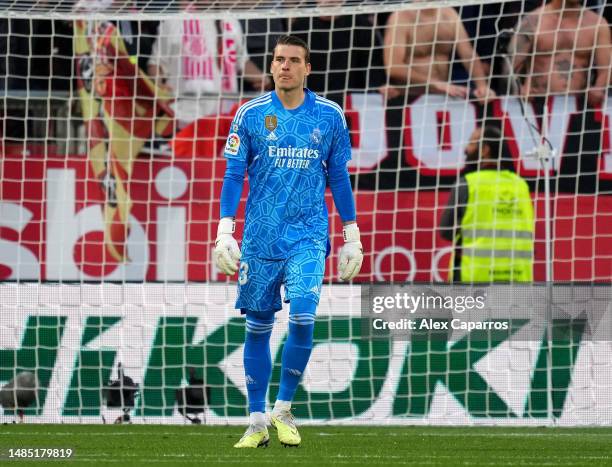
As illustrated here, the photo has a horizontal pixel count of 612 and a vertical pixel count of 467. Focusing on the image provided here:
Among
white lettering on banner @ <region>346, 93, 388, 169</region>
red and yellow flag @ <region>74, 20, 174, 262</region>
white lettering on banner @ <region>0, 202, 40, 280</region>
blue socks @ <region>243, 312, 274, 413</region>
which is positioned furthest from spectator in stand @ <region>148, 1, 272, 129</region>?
blue socks @ <region>243, 312, 274, 413</region>

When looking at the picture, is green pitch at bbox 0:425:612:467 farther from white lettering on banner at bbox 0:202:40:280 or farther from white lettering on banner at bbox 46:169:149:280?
white lettering on banner at bbox 46:169:149:280

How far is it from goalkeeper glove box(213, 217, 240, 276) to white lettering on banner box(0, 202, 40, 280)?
5.15 m

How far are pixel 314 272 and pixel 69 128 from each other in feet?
19.5

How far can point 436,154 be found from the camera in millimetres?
11984

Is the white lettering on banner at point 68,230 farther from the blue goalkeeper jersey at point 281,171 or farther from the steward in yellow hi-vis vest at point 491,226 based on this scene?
the blue goalkeeper jersey at point 281,171

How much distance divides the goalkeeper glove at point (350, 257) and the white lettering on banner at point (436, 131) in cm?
515

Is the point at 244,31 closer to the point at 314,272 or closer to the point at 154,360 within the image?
the point at 154,360

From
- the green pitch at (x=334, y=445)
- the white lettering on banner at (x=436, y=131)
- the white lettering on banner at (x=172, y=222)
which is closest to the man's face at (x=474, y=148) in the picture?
the white lettering on banner at (x=436, y=131)

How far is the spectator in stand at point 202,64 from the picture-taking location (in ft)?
38.4

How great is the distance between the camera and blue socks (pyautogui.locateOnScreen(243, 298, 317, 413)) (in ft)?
21.2

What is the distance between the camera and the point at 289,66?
21.5ft

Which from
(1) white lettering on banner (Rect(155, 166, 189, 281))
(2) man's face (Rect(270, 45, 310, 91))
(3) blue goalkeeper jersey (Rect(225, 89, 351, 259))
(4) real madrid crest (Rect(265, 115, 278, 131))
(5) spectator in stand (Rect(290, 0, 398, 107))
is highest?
(5) spectator in stand (Rect(290, 0, 398, 107))

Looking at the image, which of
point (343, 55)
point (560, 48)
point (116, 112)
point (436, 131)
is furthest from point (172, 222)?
point (560, 48)

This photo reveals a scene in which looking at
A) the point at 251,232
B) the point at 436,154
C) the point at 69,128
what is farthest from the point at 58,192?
the point at 251,232
